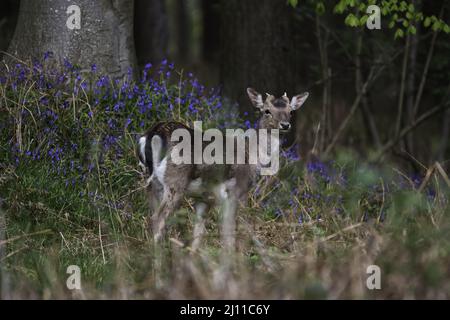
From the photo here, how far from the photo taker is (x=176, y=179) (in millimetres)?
6609

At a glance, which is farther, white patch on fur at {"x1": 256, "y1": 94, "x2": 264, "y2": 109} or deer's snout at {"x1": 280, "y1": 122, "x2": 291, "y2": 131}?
white patch on fur at {"x1": 256, "y1": 94, "x2": 264, "y2": 109}

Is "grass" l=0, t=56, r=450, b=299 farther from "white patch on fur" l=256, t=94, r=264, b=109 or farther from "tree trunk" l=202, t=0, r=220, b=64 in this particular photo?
"tree trunk" l=202, t=0, r=220, b=64

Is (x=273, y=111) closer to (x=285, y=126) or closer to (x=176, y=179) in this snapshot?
(x=285, y=126)

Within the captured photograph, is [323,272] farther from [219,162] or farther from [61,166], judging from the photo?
[61,166]

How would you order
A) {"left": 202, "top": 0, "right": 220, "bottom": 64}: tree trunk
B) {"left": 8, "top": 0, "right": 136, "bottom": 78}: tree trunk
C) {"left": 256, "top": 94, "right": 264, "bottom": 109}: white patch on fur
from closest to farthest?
{"left": 256, "top": 94, "right": 264, "bottom": 109}: white patch on fur → {"left": 8, "top": 0, "right": 136, "bottom": 78}: tree trunk → {"left": 202, "top": 0, "right": 220, "bottom": 64}: tree trunk

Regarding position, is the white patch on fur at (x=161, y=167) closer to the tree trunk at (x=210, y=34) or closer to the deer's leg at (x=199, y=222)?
the deer's leg at (x=199, y=222)

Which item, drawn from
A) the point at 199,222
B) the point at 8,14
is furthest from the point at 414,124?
the point at 8,14

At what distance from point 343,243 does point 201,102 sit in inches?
101

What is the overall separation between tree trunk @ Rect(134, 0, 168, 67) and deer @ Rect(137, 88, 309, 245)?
6.26m

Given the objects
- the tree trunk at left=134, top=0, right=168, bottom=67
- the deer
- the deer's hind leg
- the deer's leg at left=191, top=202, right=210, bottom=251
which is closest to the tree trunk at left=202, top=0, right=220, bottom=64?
the tree trunk at left=134, top=0, right=168, bottom=67

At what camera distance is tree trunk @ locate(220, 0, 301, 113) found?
941 centimetres

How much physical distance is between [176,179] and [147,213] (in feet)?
1.61
